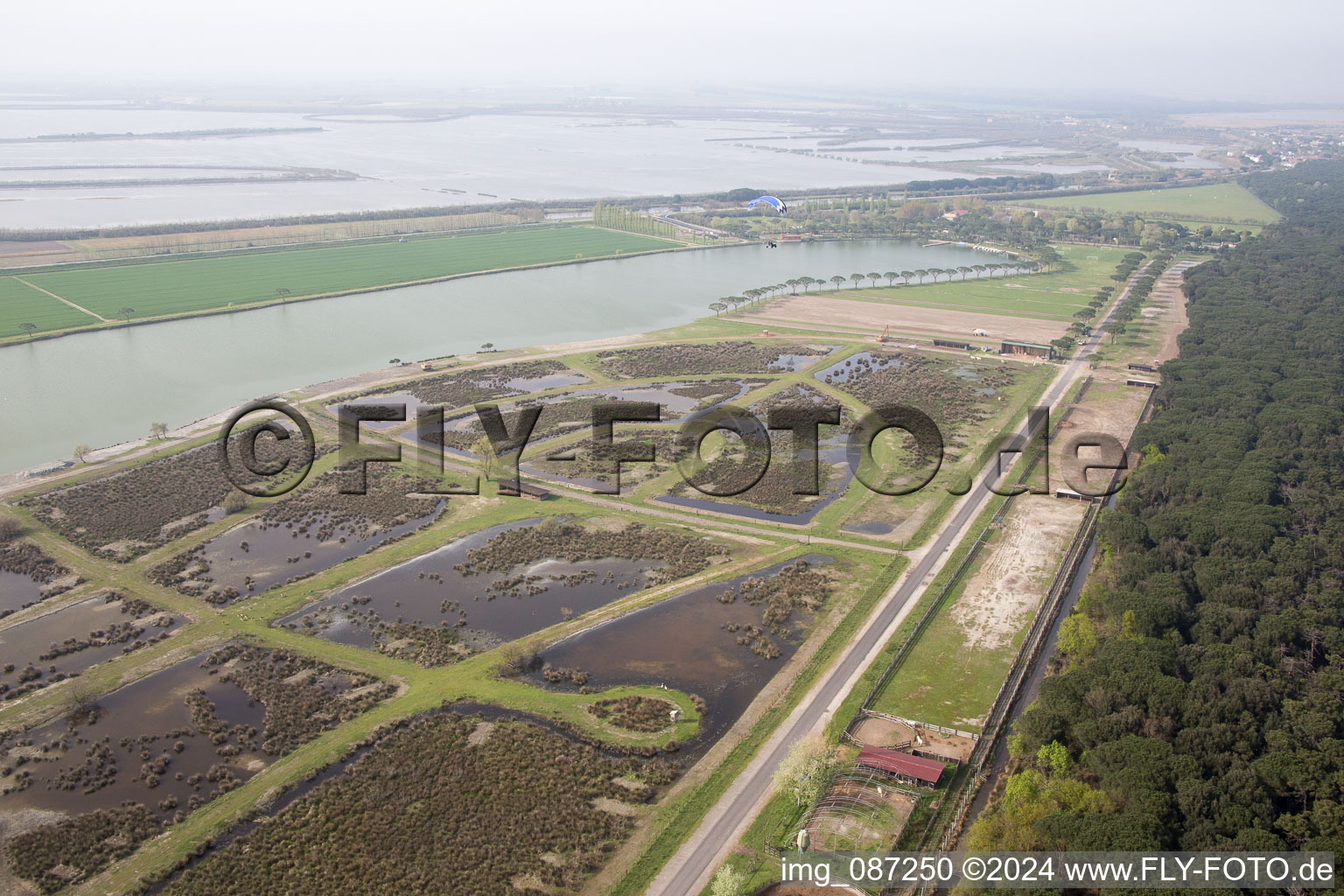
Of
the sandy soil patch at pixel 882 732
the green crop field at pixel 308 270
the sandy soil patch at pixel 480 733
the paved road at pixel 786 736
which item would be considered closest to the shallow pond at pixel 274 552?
the sandy soil patch at pixel 480 733

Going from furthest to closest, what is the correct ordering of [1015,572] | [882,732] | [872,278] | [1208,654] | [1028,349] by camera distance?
[872,278] < [1028,349] < [1015,572] < [1208,654] < [882,732]

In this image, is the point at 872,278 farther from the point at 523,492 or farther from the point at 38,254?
the point at 38,254

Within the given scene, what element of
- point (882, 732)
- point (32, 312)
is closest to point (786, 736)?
point (882, 732)

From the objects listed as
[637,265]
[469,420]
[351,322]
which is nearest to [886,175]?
[637,265]

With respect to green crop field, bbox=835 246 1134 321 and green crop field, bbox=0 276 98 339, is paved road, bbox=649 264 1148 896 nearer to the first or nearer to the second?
green crop field, bbox=835 246 1134 321

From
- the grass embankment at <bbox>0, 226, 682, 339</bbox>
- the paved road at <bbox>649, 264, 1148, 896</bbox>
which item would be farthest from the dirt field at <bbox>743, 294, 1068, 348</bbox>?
the paved road at <bbox>649, 264, 1148, 896</bbox>

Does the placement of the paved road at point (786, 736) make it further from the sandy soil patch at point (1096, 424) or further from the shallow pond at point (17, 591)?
the shallow pond at point (17, 591)

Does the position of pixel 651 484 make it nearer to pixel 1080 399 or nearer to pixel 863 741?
pixel 863 741

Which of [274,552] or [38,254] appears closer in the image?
[274,552]
